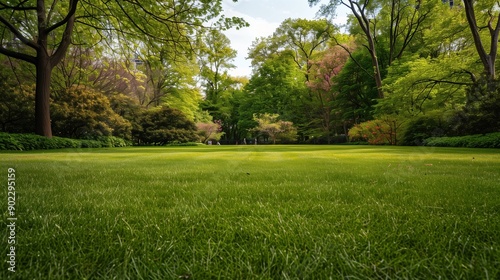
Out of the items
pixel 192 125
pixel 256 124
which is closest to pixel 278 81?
pixel 256 124

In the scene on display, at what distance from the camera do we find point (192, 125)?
88.2ft

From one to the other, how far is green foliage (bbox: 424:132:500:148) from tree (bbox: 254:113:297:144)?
18.8m

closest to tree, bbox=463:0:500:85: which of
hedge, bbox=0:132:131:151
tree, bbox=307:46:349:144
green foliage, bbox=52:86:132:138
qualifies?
tree, bbox=307:46:349:144

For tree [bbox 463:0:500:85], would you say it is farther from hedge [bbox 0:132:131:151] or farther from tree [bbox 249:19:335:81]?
hedge [bbox 0:132:131:151]

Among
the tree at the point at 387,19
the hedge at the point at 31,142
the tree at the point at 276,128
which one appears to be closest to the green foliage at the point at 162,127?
the hedge at the point at 31,142

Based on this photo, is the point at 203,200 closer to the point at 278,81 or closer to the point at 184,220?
the point at 184,220

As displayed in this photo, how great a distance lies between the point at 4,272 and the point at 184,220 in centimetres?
91

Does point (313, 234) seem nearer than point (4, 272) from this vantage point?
No

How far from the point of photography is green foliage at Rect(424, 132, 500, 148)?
1222 centimetres

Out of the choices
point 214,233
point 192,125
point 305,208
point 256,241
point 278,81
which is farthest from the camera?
point 278,81

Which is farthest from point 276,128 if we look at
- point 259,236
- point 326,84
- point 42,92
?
point 259,236

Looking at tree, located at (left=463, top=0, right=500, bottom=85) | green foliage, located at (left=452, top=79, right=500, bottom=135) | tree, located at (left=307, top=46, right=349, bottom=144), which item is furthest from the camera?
tree, located at (left=307, top=46, right=349, bottom=144)

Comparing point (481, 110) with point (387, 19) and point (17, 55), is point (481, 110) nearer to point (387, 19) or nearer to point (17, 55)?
point (387, 19)

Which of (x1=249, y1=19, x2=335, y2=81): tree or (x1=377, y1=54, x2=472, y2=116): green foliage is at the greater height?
(x1=249, y1=19, x2=335, y2=81): tree
